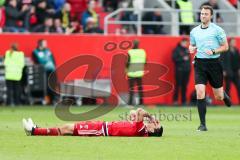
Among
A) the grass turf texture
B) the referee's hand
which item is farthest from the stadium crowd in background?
the referee's hand

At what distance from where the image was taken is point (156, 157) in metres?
11.5

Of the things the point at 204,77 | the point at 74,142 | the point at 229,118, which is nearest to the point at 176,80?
the point at 229,118

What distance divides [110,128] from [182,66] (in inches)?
625

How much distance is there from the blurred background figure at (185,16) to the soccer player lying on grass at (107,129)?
53.1 feet

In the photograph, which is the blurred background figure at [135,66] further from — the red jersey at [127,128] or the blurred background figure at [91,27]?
the red jersey at [127,128]

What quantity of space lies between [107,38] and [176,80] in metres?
2.93

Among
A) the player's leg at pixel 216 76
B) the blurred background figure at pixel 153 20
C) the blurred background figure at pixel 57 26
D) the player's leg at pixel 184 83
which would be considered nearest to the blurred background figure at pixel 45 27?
the blurred background figure at pixel 57 26

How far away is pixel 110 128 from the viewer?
14.1 metres

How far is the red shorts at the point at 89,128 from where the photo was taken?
14.0 meters

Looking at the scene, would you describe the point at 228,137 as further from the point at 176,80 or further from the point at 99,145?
the point at 176,80

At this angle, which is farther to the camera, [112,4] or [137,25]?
[112,4]

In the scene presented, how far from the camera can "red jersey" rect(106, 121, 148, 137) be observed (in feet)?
46.0

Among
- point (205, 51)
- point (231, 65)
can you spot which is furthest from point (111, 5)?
point (205, 51)

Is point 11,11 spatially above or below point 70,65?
above
